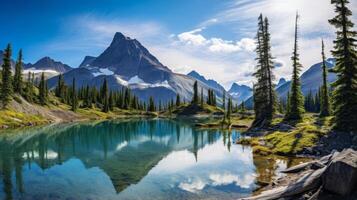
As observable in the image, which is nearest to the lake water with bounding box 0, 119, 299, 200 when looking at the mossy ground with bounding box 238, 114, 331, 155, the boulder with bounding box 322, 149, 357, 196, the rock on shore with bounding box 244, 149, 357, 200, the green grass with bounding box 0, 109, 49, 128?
the mossy ground with bounding box 238, 114, 331, 155

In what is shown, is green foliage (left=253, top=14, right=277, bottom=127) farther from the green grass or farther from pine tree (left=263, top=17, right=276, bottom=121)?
the green grass

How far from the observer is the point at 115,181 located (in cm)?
2966

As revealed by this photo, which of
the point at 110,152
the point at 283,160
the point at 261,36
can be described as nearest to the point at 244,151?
the point at 283,160

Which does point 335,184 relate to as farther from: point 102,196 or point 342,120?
point 342,120

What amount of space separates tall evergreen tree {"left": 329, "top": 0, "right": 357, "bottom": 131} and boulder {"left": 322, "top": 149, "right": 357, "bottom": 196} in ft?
80.9

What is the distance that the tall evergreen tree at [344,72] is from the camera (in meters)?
39.3

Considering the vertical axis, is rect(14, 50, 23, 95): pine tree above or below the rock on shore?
above

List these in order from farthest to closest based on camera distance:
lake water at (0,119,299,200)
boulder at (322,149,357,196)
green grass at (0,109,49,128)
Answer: green grass at (0,109,49,128) → lake water at (0,119,299,200) → boulder at (322,149,357,196)

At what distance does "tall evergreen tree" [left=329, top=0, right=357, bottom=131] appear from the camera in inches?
1549

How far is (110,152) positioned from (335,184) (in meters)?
38.4

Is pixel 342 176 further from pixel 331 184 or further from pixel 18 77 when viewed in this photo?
pixel 18 77

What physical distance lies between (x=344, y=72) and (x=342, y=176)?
96.4 feet

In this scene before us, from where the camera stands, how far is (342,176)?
55.0 feet

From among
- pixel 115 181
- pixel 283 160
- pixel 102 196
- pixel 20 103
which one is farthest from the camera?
pixel 20 103
